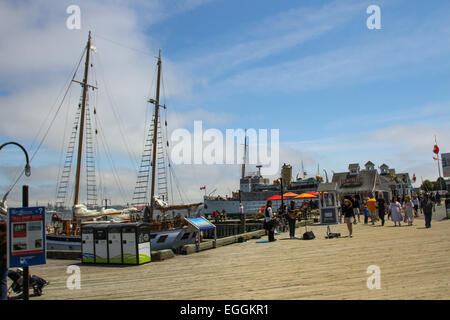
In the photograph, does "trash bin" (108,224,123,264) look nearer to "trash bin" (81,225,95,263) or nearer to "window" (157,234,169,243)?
"trash bin" (81,225,95,263)

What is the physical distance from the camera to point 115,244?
38.6ft

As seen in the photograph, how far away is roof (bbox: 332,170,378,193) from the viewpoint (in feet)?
184

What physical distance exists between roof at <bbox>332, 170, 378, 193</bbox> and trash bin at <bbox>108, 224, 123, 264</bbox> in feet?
163

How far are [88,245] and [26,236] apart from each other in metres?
5.91

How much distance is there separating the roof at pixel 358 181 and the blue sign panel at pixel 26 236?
5424cm

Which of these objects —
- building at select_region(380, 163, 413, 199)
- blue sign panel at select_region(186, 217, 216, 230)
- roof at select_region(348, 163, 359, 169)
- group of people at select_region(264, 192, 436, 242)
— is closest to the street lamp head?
blue sign panel at select_region(186, 217, 216, 230)

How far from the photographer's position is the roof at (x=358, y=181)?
56188 mm

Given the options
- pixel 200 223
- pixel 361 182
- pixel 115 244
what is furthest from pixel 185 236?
pixel 361 182
